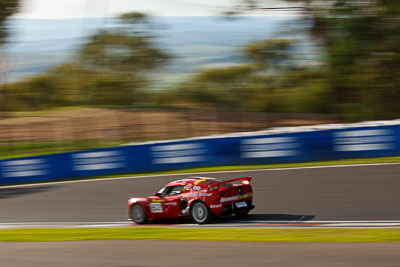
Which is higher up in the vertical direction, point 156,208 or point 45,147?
point 45,147

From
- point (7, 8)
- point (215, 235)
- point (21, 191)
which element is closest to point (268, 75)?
point (7, 8)

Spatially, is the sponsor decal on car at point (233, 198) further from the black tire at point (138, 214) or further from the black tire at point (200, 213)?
the black tire at point (138, 214)

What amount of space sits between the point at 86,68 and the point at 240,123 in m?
18.5

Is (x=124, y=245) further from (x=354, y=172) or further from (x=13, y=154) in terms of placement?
(x=13, y=154)

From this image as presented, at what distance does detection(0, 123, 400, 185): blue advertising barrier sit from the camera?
16.9 metres

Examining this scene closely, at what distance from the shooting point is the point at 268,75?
3650 cm

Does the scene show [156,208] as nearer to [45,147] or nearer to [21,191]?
[21,191]

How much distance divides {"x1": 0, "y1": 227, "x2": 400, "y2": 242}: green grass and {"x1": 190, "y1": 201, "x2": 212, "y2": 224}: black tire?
1165mm

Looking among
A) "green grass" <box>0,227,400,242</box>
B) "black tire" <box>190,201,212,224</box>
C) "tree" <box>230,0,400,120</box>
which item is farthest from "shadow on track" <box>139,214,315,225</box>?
"tree" <box>230,0,400,120</box>

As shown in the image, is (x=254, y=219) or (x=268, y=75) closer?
(x=254, y=219)

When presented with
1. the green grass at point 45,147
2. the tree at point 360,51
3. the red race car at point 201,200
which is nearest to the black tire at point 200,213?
the red race car at point 201,200

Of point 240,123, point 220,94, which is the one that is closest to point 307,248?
point 240,123

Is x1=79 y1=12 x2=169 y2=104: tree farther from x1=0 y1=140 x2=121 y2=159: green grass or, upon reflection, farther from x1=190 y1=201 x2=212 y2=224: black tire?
x1=190 y1=201 x2=212 y2=224: black tire

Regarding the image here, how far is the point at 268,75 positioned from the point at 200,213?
85.6 feet
